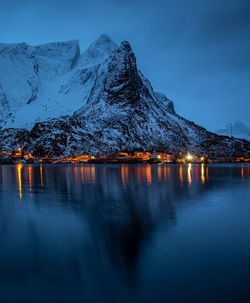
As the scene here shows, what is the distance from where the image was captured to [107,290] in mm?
7969

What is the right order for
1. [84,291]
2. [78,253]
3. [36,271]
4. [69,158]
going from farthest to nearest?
[69,158]
[78,253]
[36,271]
[84,291]

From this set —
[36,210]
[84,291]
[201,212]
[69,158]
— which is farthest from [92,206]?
[69,158]

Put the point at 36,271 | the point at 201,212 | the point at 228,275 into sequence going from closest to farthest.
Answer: the point at 228,275, the point at 36,271, the point at 201,212

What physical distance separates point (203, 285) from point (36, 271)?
5296 millimetres

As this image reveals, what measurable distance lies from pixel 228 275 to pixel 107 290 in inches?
148

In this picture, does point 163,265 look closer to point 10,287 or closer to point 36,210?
point 10,287

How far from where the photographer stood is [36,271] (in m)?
9.32

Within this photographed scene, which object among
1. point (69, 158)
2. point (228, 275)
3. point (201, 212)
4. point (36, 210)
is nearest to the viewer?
point (228, 275)

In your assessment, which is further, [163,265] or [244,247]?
[244,247]

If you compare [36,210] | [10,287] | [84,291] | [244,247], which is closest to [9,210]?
[36,210]

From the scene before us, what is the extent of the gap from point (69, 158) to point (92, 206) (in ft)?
A: 581

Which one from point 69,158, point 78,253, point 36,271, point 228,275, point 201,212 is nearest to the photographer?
point 228,275

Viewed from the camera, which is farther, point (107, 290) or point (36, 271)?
point (36, 271)

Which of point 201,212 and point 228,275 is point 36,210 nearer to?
point 201,212
